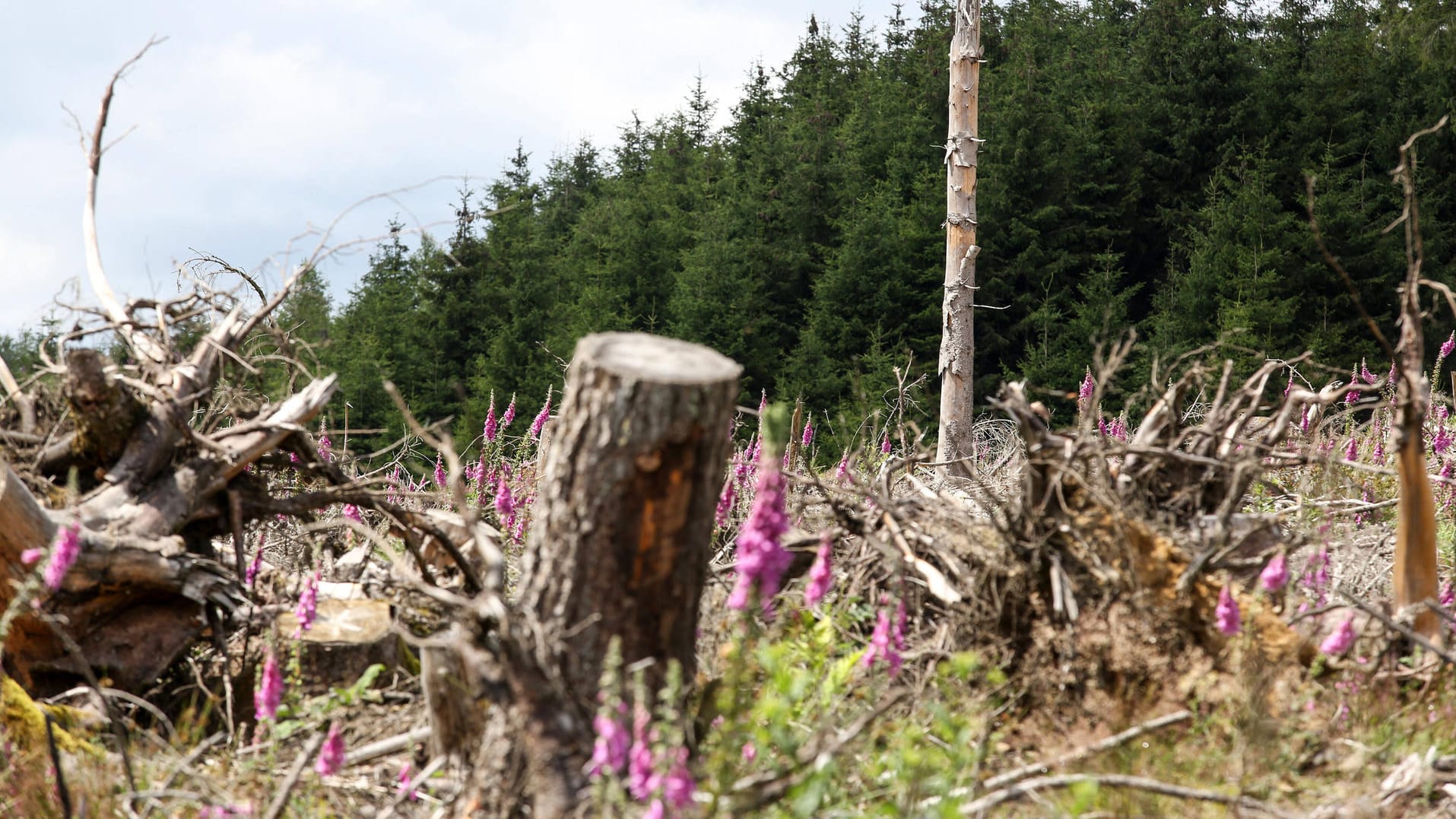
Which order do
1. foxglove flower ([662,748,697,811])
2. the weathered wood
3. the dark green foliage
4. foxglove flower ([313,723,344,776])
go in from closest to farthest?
foxglove flower ([662,748,697,811]), foxglove flower ([313,723,344,776]), the weathered wood, the dark green foliage

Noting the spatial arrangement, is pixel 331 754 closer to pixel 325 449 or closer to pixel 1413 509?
pixel 325 449

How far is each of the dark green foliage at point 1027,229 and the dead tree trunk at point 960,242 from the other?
940cm

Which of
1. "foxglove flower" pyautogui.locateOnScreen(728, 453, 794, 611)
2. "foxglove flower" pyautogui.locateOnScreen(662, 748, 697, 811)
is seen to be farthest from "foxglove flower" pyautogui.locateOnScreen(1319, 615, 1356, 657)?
"foxglove flower" pyautogui.locateOnScreen(662, 748, 697, 811)

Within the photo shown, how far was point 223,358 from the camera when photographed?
496cm


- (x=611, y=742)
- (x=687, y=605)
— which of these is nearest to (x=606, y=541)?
(x=687, y=605)

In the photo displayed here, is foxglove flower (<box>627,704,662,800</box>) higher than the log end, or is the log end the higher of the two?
the log end

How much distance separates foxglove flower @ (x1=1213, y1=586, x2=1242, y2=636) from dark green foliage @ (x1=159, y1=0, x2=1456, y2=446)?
17.9m

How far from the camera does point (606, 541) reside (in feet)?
9.25

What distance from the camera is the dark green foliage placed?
22844 millimetres

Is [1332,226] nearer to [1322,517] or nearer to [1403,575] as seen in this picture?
[1322,517]

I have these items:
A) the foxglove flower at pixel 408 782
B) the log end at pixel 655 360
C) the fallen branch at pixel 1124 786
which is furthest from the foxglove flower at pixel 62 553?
the fallen branch at pixel 1124 786

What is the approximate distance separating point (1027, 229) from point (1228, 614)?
23193 millimetres

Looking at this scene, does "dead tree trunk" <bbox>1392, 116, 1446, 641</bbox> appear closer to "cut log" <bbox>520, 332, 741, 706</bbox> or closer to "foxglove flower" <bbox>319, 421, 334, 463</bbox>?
"cut log" <bbox>520, 332, 741, 706</bbox>

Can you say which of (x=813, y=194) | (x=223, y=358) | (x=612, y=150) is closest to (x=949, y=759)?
(x=223, y=358)
